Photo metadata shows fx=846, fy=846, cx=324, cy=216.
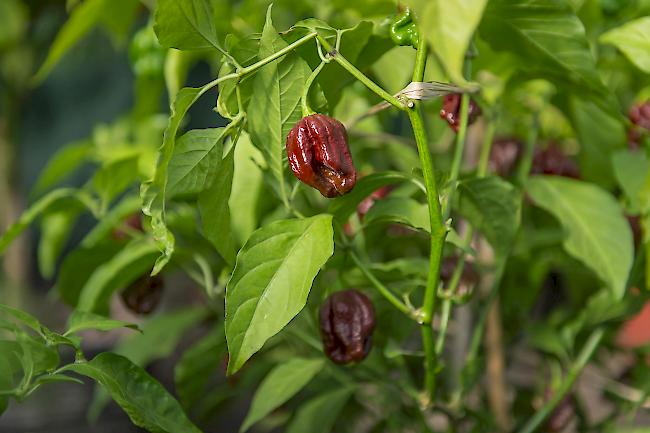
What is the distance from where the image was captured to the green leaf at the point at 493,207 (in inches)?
21.1

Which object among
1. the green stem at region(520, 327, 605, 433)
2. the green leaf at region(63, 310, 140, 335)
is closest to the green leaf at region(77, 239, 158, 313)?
the green leaf at region(63, 310, 140, 335)

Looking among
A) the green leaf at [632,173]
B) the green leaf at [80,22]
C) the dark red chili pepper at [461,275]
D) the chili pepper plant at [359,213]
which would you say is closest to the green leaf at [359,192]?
the chili pepper plant at [359,213]

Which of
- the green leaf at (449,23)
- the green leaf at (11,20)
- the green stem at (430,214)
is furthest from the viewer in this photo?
the green leaf at (11,20)

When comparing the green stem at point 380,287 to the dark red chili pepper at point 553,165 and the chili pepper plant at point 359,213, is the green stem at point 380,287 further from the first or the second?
the dark red chili pepper at point 553,165

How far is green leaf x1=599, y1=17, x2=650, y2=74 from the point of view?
1.83 feet

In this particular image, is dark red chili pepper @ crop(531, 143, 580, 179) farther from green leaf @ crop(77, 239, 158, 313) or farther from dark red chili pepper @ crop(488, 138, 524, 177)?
A: green leaf @ crop(77, 239, 158, 313)

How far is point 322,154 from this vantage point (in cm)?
41

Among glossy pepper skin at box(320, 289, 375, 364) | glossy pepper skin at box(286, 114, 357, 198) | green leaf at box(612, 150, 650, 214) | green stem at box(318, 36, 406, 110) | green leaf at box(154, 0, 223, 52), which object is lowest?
green leaf at box(612, 150, 650, 214)

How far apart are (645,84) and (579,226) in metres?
0.23

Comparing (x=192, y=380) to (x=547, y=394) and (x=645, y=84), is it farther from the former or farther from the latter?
(x=645, y=84)

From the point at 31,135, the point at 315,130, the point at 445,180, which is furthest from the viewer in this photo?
the point at 31,135

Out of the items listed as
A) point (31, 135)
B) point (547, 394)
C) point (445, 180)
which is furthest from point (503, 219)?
point (31, 135)

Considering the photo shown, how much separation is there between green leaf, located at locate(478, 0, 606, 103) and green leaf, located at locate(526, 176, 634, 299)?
104 millimetres

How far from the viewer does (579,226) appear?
635 mm
